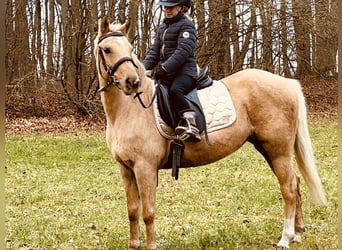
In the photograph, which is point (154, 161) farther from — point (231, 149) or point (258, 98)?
point (258, 98)

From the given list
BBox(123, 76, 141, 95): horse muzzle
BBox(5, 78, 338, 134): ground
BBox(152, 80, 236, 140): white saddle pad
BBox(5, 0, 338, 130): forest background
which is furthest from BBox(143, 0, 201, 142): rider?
BBox(5, 0, 338, 130): forest background

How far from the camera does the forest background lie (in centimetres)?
1984

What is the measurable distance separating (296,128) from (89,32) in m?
16.5

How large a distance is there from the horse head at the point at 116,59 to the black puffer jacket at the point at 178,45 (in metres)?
0.45

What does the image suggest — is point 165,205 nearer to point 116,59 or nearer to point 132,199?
point 132,199

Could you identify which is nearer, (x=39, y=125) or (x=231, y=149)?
(x=231, y=149)

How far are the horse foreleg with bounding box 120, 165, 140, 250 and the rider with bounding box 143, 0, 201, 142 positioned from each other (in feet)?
2.34

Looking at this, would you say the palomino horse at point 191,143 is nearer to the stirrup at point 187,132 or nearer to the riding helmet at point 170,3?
the stirrup at point 187,132

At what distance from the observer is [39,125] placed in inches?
757

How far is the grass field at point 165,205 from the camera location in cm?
539

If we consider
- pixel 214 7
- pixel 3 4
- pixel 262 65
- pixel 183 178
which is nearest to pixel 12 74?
pixel 214 7

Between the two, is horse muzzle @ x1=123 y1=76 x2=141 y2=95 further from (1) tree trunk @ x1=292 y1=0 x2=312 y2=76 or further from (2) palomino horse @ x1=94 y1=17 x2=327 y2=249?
(1) tree trunk @ x1=292 y1=0 x2=312 y2=76

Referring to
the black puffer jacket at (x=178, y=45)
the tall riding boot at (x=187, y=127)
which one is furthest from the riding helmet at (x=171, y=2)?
the tall riding boot at (x=187, y=127)

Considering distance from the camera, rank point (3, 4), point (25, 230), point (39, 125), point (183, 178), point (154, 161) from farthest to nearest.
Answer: point (39, 125) < point (183, 178) < point (25, 230) < point (154, 161) < point (3, 4)
